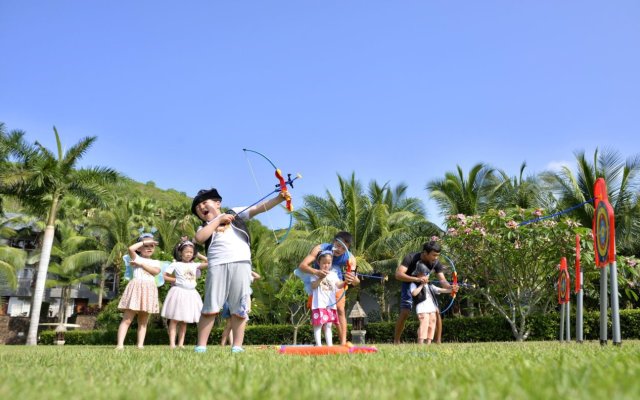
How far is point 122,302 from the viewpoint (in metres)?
8.77

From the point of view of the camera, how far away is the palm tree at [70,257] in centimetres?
3844

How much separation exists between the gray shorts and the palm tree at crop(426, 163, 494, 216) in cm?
2148

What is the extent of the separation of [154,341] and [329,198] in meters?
11.7

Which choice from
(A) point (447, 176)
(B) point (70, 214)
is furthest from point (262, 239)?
(B) point (70, 214)

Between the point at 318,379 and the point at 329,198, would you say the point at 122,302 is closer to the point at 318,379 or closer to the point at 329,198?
the point at 318,379

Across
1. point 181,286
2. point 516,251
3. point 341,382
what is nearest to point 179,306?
point 181,286

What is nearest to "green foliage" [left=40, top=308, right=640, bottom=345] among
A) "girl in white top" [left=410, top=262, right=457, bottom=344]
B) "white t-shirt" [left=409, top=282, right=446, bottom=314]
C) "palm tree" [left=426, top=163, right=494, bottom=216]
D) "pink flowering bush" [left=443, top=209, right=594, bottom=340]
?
"pink flowering bush" [left=443, top=209, right=594, bottom=340]

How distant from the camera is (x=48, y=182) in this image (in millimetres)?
25969

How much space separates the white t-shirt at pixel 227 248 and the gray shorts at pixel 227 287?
56 mm

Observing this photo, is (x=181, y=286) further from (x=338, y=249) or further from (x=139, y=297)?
(x=338, y=249)

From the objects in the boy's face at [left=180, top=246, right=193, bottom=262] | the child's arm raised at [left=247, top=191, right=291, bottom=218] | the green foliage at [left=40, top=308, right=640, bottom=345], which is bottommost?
the green foliage at [left=40, top=308, right=640, bottom=345]

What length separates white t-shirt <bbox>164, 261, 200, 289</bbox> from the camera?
10.2 m

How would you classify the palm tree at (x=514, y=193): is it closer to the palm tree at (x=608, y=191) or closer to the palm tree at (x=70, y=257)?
the palm tree at (x=608, y=191)

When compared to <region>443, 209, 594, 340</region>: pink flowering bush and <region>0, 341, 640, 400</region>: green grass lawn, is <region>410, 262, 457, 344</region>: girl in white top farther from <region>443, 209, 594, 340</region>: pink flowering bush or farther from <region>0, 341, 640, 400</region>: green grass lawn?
<region>443, 209, 594, 340</region>: pink flowering bush
